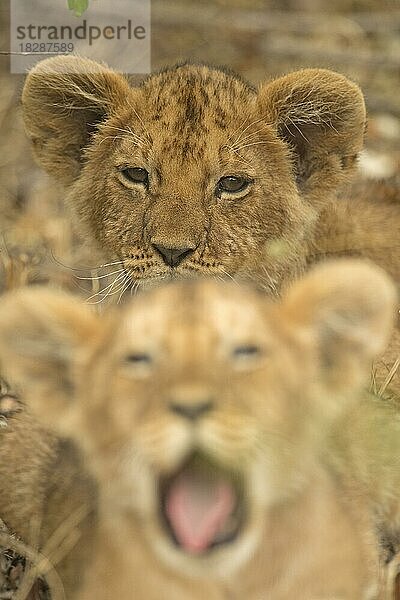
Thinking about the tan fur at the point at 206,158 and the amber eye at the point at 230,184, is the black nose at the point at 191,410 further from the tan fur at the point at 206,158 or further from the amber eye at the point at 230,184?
the amber eye at the point at 230,184

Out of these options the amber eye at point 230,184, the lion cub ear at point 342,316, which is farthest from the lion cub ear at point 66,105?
the lion cub ear at point 342,316

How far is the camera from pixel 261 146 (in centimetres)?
193

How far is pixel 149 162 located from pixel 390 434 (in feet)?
2.20

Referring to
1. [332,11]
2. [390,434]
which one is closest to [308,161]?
[390,434]

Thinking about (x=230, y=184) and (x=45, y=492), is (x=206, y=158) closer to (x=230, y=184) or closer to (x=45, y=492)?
(x=230, y=184)

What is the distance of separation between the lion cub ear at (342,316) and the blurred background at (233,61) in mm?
664

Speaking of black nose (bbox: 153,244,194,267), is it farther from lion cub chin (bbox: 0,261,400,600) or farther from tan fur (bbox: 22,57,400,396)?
lion cub chin (bbox: 0,261,400,600)

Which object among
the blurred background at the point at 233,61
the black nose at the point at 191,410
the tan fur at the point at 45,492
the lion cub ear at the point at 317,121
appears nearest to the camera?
the black nose at the point at 191,410

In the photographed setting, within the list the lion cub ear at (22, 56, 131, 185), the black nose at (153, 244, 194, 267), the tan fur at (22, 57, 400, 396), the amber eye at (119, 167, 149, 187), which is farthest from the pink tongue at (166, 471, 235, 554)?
the lion cub ear at (22, 56, 131, 185)

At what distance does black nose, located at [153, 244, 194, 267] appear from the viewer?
6.15 ft

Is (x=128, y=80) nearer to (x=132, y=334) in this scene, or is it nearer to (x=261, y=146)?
(x=261, y=146)

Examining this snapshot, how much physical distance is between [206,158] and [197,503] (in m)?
0.80

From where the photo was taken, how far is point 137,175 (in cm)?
192

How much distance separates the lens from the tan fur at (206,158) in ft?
6.12
